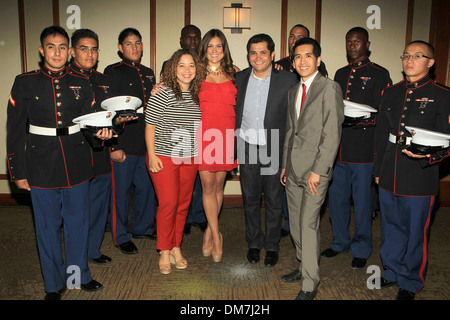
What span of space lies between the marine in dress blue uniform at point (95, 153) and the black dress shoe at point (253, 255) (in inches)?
51.5

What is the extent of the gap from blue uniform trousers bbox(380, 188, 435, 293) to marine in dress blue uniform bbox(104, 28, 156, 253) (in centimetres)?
234

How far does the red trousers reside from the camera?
320 centimetres

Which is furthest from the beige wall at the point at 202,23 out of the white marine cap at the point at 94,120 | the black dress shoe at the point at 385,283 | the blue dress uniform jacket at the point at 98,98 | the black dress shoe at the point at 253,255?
the black dress shoe at the point at 385,283

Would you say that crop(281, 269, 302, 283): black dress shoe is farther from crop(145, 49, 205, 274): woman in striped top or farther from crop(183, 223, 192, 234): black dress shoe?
crop(183, 223, 192, 234): black dress shoe

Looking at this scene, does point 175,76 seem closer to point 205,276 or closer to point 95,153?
point 95,153

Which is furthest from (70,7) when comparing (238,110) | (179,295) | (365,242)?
(365,242)

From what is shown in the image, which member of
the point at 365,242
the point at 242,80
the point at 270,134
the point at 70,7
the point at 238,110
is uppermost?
the point at 70,7

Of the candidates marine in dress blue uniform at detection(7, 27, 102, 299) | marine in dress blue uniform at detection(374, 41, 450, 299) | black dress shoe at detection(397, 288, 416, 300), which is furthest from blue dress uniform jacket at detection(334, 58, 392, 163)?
marine in dress blue uniform at detection(7, 27, 102, 299)

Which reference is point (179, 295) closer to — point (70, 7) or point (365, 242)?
point (365, 242)

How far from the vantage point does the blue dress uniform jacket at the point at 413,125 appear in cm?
276

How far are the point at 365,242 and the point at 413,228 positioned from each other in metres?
0.76

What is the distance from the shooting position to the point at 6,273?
339cm

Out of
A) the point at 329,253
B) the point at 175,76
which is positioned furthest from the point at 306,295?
the point at 175,76

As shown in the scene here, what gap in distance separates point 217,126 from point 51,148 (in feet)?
4.31
